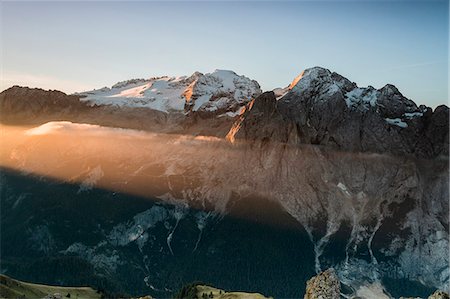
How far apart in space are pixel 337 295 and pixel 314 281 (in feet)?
15.2

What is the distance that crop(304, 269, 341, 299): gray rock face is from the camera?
11444 cm

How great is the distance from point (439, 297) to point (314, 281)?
2149 centimetres

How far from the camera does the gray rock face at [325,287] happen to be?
114 m

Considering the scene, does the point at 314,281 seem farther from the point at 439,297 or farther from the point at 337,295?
the point at 439,297

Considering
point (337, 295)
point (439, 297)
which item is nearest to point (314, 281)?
point (337, 295)

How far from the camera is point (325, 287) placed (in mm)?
115000

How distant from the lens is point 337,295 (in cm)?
11531

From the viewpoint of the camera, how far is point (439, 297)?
11706 cm
